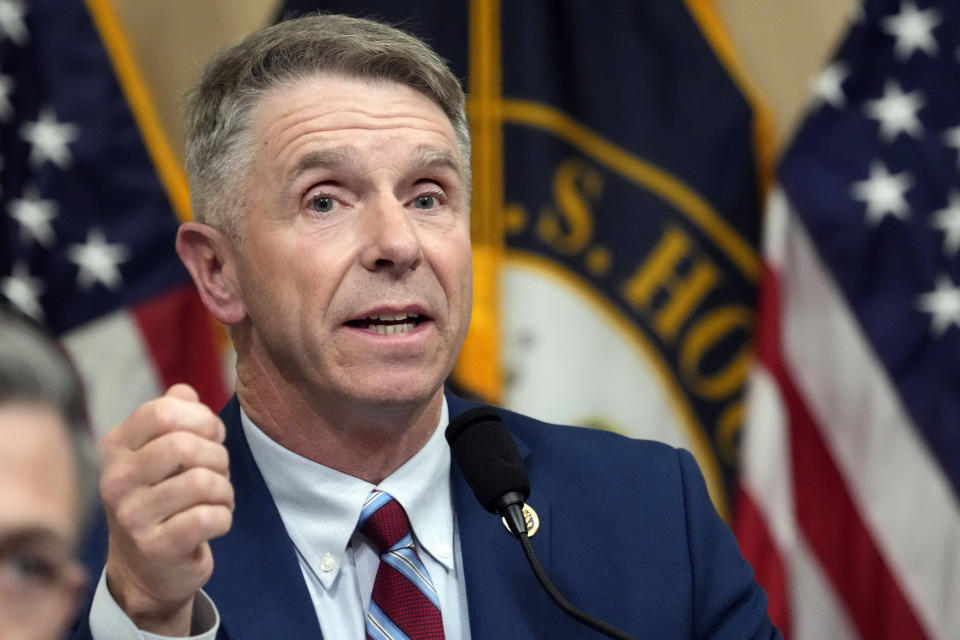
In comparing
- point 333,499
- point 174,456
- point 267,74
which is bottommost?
point 333,499

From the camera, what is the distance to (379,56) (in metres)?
1.77

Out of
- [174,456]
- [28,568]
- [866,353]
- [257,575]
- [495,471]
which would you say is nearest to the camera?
[28,568]

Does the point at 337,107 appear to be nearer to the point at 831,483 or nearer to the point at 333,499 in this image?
the point at 333,499

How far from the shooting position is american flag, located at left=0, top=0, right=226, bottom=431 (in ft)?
10.3

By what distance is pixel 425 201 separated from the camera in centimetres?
175

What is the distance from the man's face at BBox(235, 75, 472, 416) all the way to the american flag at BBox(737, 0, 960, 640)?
1.64 m

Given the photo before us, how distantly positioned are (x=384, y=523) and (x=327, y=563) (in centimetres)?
9

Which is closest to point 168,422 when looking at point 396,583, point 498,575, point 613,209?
point 396,583

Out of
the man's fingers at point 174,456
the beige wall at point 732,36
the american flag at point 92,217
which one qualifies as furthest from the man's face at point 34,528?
the beige wall at point 732,36

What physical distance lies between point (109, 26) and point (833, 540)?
2245mm

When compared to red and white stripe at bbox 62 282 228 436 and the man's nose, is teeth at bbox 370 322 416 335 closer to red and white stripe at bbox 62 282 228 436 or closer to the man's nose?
the man's nose

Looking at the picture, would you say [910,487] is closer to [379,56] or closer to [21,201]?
[379,56]

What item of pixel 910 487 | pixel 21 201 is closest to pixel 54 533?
pixel 21 201

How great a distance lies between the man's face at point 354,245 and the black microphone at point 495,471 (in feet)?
0.43
